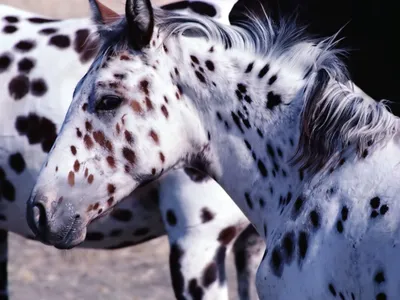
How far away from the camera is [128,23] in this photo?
8.41 feet

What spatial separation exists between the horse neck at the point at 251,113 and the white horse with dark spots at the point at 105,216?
0.90 m

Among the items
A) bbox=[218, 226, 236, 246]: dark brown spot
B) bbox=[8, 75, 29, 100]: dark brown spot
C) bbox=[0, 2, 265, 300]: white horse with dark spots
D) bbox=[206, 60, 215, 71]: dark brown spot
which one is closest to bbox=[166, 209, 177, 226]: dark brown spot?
bbox=[0, 2, 265, 300]: white horse with dark spots

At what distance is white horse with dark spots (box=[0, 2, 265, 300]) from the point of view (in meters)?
3.54

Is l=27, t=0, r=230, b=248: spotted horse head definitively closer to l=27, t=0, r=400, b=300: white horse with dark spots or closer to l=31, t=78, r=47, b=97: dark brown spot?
l=27, t=0, r=400, b=300: white horse with dark spots

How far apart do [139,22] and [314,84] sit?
471mm

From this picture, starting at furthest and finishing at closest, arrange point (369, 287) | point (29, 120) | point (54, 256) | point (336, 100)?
point (54, 256)
point (29, 120)
point (336, 100)
point (369, 287)

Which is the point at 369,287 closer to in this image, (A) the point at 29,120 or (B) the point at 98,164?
(B) the point at 98,164

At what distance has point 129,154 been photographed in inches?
103

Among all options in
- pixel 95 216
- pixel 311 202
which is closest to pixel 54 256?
pixel 95 216

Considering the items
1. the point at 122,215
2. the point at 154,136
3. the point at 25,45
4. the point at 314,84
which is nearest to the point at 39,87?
the point at 25,45

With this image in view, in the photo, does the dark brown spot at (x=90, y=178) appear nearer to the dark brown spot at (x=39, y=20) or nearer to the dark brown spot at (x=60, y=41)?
the dark brown spot at (x=60, y=41)

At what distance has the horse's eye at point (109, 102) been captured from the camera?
2596mm

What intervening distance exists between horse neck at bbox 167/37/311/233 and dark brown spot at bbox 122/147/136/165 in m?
0.20

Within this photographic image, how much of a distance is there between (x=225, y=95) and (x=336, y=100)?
32 cm
